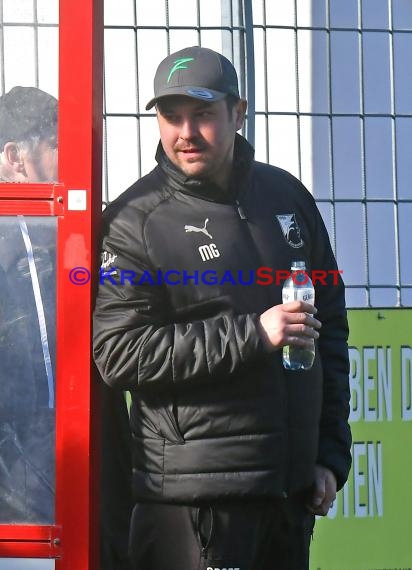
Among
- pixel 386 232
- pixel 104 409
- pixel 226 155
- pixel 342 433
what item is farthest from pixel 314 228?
pixel 386 232

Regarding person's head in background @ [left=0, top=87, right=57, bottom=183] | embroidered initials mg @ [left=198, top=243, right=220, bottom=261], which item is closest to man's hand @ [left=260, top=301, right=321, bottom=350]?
embroidered initials mg @ [left=198, top=243, right=220, bottom=261]

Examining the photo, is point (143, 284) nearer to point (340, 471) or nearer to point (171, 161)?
point (171, 161)

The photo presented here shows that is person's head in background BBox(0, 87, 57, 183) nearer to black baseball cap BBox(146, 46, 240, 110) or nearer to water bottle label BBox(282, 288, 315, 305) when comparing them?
black baseball cap BBox(146, 46, 240, 110)

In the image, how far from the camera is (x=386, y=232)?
5.03m

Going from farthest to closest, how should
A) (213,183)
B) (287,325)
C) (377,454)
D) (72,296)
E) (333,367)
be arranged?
(377,454)
(333,367)
(213,183)
(72,296)
(287,325)

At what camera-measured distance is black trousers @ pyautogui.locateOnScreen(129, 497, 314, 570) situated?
2.94 metres

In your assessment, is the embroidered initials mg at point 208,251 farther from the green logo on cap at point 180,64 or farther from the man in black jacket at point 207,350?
the green logo on cap at point 180,64

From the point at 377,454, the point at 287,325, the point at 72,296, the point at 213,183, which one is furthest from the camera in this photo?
the point at 377,454

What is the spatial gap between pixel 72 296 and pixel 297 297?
597 millimetres

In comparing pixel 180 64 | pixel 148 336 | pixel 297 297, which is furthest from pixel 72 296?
pixel 180 64

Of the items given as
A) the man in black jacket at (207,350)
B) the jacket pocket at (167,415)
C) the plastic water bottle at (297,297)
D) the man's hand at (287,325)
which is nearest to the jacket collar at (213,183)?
the man in black jacket at (207,350)

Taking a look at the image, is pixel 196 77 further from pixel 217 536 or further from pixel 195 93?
pixel 217 536

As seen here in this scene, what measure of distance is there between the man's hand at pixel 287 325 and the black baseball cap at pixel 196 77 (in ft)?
1.99

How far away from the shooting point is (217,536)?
9.66ft
